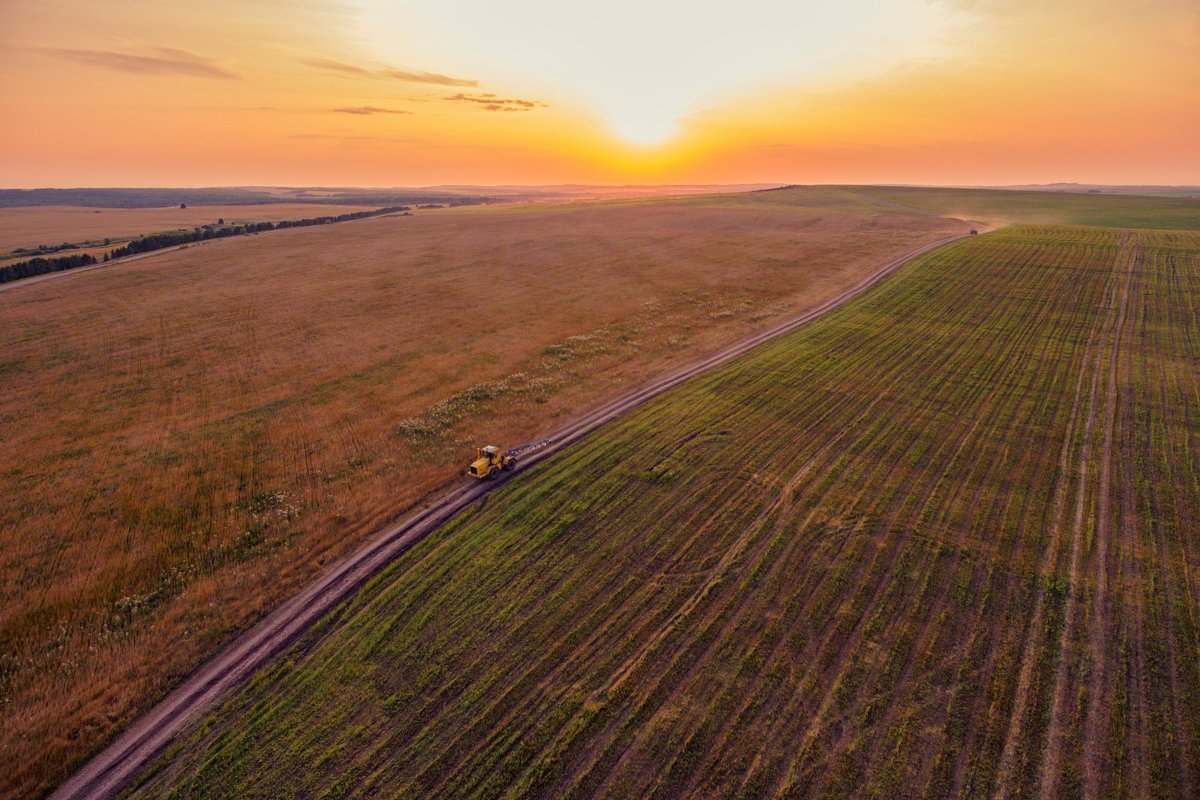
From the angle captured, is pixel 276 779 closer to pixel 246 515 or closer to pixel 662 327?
pixel 246 515

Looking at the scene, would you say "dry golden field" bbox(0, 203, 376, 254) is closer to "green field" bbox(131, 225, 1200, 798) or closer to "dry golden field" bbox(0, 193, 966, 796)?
"dry golden field" bbox(0, 193, 966, 796)

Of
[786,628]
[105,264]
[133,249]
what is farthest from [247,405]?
[133,249]

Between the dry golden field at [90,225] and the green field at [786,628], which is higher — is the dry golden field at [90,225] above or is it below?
above

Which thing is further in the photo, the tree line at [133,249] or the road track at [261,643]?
the tree line at [133,249]

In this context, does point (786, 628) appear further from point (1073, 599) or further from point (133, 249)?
point (133, 249)

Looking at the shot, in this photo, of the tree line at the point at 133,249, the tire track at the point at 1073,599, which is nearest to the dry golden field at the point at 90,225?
the tree line at the point at 133,249

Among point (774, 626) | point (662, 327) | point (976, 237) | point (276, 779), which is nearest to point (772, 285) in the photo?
point (662, 327)

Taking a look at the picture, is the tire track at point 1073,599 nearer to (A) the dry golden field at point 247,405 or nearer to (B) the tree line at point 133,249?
(A) the dry golden field at point 247,405
